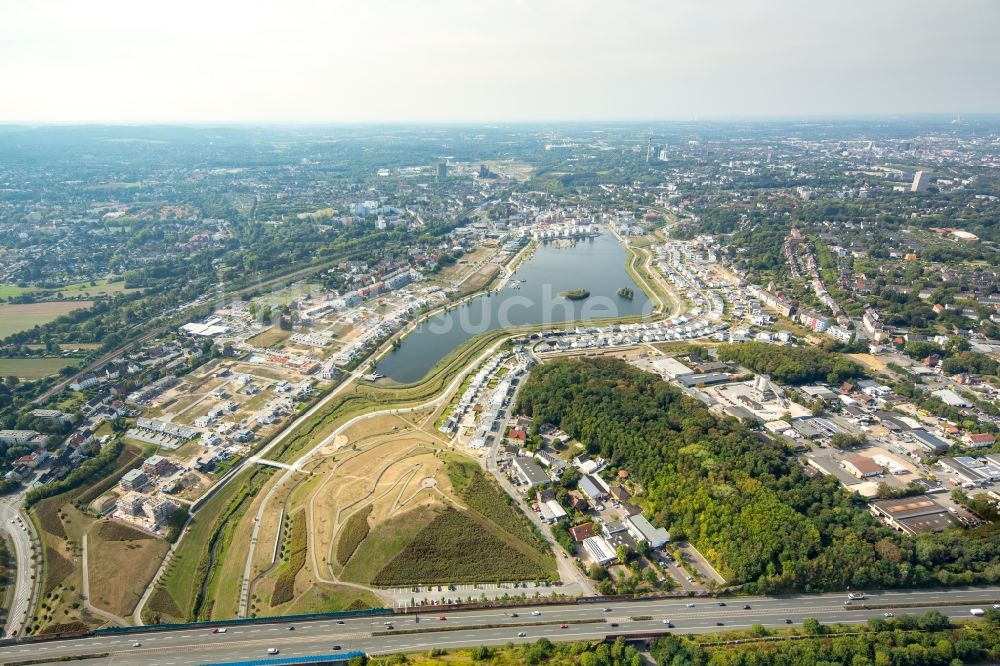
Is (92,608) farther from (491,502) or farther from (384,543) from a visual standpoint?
(491,502)

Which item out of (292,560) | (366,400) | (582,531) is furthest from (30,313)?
(582,531)

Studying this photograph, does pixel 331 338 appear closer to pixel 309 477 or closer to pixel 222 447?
pixel 222 447

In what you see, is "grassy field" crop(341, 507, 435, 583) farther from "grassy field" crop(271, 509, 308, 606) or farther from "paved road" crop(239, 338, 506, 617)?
"grassy field" crop(271, 509, 308, 606)

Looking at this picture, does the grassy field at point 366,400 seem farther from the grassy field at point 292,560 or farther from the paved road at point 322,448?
the grassy field at point 292,560

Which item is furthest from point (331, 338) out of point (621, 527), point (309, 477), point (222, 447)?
point (621, 527)

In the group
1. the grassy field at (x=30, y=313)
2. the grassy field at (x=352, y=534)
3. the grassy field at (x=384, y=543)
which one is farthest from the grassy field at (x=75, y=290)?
the grassy field at (x=384, y=543)

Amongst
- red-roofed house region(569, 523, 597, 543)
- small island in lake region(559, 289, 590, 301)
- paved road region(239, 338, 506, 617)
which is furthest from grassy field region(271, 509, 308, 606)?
small island in lake region(559, 289, 590, 301)
